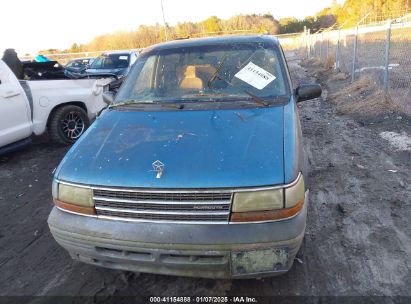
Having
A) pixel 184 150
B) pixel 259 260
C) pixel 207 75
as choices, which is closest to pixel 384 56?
pixel 207 75

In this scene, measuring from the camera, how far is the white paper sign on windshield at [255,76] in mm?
3738

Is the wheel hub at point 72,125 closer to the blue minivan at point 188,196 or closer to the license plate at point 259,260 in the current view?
the blue minivan at point 188,196

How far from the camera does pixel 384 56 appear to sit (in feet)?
31.2

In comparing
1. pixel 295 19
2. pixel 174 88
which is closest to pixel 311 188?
pixel 174 88

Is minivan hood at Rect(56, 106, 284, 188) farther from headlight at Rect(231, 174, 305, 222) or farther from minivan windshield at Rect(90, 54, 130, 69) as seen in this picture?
minivan windshield at Rect(90, 54, 130, 69)

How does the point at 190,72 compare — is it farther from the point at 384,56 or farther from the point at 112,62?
the point at 112,62

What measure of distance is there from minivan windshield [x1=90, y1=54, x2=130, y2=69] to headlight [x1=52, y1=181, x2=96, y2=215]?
10.7 meters

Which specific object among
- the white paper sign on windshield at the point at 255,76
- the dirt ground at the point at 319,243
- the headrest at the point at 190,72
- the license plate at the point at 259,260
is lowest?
the dirt ground at the point at 319,243

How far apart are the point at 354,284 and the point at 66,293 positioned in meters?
2.24

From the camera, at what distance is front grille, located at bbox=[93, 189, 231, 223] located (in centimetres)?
250

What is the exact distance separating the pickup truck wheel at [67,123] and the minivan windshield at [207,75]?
3.38 m

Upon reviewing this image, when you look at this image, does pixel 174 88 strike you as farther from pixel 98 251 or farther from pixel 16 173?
pixel 16 173

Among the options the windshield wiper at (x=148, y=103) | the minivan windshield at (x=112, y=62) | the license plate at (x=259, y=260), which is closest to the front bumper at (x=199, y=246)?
the license plate at (x=259, y=260)

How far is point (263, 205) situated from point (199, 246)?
19.3 inches
